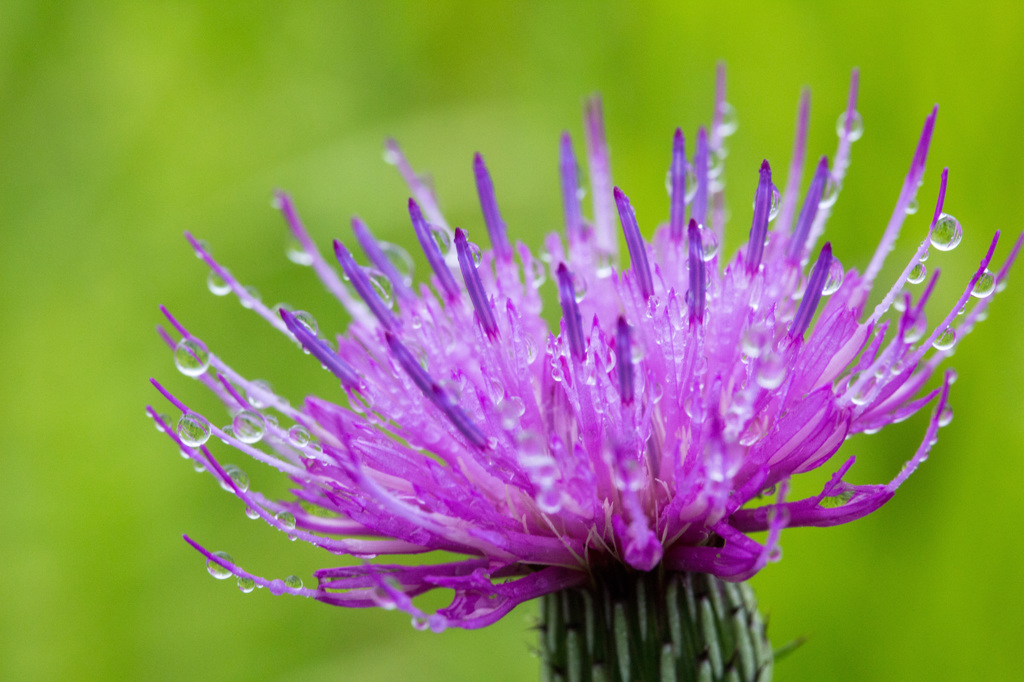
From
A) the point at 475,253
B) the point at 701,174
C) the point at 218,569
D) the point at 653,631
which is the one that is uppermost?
the point at 701,174

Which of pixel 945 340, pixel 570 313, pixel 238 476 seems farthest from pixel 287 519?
pixel 945 340

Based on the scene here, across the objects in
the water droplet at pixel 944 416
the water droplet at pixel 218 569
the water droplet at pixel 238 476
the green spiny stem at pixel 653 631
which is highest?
the water droplet at pixel 238 476

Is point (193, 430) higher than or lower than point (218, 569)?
higher

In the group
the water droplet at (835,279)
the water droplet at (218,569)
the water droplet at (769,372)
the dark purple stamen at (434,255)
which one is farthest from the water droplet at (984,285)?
the water droplet at (218,569)

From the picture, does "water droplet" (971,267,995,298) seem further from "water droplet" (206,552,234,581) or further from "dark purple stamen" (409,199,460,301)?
"water droplet" (206,552,234,581)

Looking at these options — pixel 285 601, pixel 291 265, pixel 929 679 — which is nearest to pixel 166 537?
pixel 285 601

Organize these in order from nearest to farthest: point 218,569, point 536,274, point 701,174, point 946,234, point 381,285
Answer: point 218,569
point 946,234
point 381,285
point 701,174
point 536,274

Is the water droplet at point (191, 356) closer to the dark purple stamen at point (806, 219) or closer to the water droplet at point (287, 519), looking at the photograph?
the water droplet at point (287, 519)

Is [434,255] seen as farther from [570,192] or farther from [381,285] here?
[570,192]

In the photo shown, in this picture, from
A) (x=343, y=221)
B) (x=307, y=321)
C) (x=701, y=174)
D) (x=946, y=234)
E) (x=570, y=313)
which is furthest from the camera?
(x=343, y=221)
